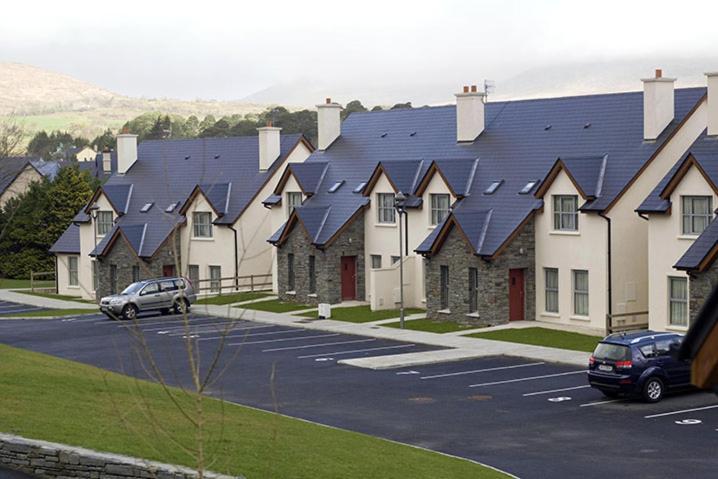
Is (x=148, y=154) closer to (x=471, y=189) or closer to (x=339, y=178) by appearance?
(x=339, y=178)

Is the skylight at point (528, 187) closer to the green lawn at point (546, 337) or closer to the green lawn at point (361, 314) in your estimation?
the green lawn at point (546, 337)

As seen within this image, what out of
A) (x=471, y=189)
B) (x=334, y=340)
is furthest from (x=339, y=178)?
(x=334, y=340)

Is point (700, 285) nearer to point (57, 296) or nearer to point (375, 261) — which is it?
point (375, 261)

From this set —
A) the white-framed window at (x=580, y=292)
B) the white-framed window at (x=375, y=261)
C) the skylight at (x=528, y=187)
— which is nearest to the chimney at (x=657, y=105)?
the skylight at (x=528, y=187)

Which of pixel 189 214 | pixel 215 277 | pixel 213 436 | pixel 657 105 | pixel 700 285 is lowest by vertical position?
pixel 213 436

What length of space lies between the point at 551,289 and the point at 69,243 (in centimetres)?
3452

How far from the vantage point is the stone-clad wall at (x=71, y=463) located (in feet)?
64.6

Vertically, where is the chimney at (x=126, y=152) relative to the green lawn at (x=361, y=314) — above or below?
above

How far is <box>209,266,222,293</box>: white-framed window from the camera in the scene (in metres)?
63.1

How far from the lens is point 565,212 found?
4581 centimetres

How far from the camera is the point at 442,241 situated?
48.8 meters

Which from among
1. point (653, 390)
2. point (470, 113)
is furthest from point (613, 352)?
point (470, 113)

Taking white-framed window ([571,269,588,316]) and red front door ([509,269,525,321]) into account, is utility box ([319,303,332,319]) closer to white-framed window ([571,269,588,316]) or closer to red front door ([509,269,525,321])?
red front door ([509,269,525,321])

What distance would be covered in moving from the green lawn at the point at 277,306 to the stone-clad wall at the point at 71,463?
1298 inches
